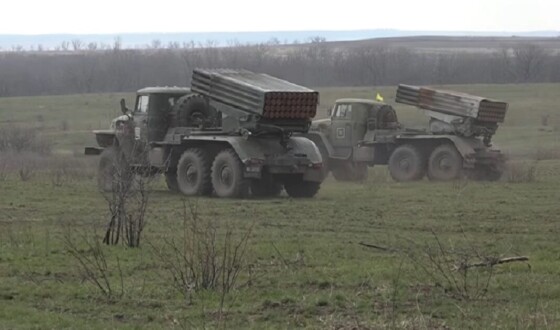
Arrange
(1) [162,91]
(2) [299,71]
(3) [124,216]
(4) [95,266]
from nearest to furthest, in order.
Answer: (4) [95,266] < (3) [124,216] < (1) [162,91] < (2) [299,71]

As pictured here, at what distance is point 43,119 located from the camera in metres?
65.9

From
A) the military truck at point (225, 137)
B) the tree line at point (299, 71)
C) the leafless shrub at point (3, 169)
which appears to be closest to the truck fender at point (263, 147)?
the military truck at point (225, 137)

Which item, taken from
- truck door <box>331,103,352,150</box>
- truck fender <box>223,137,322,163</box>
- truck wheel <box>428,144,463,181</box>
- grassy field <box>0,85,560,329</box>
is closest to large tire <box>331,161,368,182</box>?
truck door <box>331,103,352,150</box>

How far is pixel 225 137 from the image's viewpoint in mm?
25438

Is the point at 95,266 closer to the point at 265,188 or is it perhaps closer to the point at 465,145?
the point at 265,188

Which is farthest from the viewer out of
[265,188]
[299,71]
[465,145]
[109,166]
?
[299,71]

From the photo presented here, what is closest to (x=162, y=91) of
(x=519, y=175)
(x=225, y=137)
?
(x=225, y=137)

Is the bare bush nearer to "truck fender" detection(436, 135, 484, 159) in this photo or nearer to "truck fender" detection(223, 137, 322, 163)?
"truck fender" detection(223, 137, 322, 163)

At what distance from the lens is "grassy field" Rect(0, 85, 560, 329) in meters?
10.6

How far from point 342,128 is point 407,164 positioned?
7.32 ft

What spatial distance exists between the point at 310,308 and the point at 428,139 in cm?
2136

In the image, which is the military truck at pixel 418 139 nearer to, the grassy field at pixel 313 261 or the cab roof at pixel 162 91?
the grassy field at pixel 313 261

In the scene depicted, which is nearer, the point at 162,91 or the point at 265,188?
the point at 265,188

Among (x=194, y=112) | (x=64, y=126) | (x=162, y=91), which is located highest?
(x=162, y=91)
